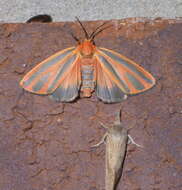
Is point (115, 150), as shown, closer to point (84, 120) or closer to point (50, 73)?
point (84, 120)

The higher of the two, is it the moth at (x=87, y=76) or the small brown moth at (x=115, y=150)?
the moth at (x=87, y=76)

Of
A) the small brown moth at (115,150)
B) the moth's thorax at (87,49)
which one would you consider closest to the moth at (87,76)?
the moth's thorax at (87,49)

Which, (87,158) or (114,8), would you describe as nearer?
(87,158)

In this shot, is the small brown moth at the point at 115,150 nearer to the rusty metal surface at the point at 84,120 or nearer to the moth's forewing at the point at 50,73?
the rusty metal surface at the point at 84,120

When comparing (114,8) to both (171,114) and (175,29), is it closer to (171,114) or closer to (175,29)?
(175,29)

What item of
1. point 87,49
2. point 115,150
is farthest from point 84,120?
point 87,49

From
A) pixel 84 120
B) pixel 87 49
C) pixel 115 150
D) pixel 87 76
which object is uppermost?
pixel 87 49

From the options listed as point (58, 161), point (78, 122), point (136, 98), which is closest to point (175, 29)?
point (136, 98)
